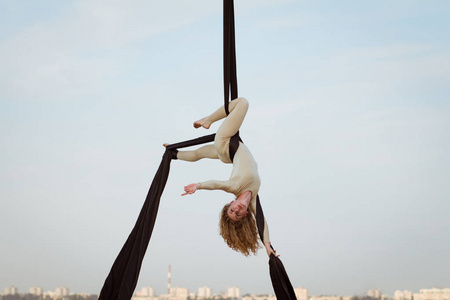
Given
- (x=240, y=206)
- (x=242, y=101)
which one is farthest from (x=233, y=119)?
(x=240, y=206)

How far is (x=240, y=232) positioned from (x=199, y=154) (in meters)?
1.08

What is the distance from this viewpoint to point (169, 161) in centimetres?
709

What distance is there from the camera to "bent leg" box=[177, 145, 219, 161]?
712 centimetres

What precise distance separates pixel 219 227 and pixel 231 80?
1.81 metres

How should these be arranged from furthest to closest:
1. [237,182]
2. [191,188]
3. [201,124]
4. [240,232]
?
[201,124] < [240,232] < [237,182] < [191,188]

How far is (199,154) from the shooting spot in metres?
7.15

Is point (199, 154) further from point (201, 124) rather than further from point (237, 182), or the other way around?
point (237, 182)

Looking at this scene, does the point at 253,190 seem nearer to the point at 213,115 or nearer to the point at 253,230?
the point at 253,230

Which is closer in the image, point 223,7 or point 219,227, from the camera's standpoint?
point 223,7

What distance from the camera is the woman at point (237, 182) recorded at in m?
6.73

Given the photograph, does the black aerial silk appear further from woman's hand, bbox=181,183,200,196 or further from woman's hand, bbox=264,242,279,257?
woman's hand, bbox=181,183,200,196

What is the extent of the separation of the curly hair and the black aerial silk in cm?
18

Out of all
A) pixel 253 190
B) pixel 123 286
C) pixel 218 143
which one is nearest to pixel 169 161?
pixel 218 143

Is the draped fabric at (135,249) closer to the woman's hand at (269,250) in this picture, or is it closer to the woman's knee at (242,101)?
the woman's knee at (242,101)
